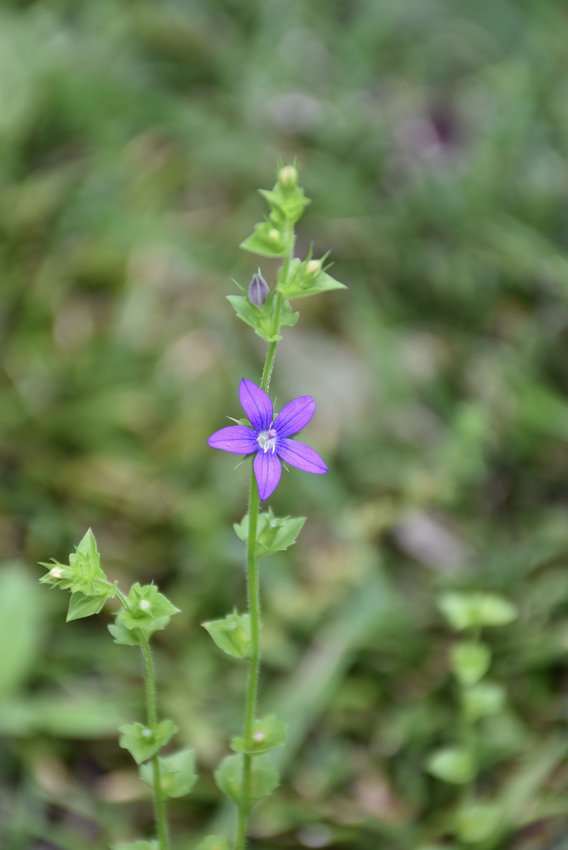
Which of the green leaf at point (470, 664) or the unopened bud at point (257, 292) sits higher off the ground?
the unopened bud at point (257, 292)

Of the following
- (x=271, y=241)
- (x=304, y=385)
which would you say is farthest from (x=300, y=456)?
(x=304, y=385)

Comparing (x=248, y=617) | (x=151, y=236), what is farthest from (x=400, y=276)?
(x=248, y=617)

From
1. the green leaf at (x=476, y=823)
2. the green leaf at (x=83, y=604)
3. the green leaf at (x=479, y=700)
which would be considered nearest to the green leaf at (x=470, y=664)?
the green leaf at (x=479, y=700)

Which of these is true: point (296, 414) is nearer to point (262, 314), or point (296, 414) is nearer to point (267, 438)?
point (267, 438)

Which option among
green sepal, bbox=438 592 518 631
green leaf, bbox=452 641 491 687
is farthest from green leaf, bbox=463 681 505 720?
green sepal, bbox=438 592 518 631

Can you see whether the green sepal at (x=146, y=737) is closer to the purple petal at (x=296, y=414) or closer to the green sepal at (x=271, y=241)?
the purple petal at (x=296, y=414)

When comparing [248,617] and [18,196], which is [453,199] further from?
[248,617]

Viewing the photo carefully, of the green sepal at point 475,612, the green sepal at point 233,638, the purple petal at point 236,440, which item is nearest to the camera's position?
the purple petal at point 236,440
